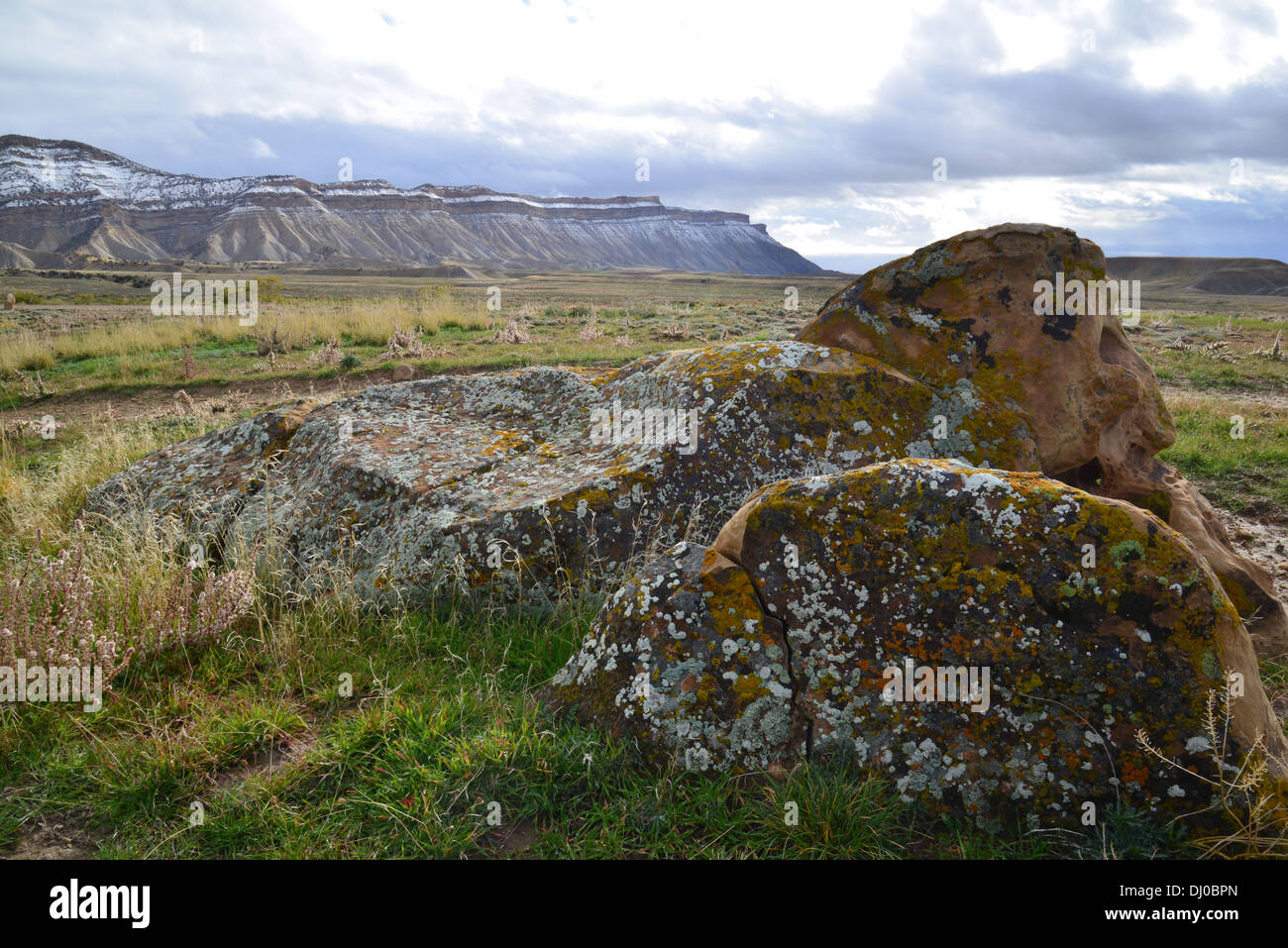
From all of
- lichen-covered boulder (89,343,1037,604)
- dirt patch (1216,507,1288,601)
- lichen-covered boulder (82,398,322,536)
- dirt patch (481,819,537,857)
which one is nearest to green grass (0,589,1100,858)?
dirt patch (481,819,537,857)

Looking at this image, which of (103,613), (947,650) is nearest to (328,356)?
(103,613)

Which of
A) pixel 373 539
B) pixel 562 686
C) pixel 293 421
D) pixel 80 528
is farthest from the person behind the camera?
pixel 293 421

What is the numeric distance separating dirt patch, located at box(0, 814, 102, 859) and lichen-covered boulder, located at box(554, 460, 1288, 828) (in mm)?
2081

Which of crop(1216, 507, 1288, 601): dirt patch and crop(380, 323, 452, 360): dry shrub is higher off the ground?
crop(380, 323, 452, 360): dry shrub

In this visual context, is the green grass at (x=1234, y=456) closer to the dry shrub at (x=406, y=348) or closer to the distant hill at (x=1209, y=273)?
the dry shrub at (x=406, y=348)

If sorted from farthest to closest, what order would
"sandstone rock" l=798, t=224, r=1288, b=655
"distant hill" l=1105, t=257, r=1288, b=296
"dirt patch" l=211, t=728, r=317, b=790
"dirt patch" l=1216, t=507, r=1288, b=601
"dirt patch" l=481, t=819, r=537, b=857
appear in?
"distant hill" l=1105, t=257, r=1288, b=296 → "dirt patch" l=1216, t=507, r=1288, b=601 → "sandstone rock" l=798, t=224, r=1288, b=655 → "dirt patch" l=211, t=728, r=317, b=790 → "dirt patch" l=481, t=819, r=537, b=857

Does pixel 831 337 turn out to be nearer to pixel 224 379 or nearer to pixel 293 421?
pixel 293 421

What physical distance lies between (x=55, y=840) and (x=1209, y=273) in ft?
608

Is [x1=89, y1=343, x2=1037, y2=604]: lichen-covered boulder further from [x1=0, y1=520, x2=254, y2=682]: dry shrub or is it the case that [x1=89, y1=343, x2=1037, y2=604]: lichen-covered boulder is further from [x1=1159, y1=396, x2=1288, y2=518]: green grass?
[x1=1159, y1=396, x2=1288, y2=518]: green grass

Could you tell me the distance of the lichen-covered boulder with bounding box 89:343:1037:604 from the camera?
15.9ft

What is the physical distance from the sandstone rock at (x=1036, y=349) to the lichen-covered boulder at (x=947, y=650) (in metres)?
2.39

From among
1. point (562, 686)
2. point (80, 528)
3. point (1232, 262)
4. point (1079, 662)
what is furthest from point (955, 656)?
point (1232, 262)

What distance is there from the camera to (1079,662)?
3016 mm

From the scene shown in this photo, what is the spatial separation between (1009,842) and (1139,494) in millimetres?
3807
